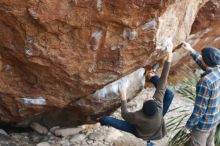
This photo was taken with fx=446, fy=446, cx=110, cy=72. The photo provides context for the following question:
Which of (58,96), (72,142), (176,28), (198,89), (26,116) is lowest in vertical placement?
(72,142)

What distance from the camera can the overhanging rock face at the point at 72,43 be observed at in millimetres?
5008

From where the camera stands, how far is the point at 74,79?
18.6ft

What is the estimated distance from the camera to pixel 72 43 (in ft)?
17.4

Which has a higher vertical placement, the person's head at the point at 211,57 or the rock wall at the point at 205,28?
the person's head at the point at 211,57

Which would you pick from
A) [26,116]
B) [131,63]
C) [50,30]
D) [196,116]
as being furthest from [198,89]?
[26,116]

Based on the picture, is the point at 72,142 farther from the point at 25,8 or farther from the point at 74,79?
the point at 25,8

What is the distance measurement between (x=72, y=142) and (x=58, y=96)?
109cm

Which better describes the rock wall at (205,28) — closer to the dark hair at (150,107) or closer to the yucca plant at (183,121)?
the yucca plant at (183,121)

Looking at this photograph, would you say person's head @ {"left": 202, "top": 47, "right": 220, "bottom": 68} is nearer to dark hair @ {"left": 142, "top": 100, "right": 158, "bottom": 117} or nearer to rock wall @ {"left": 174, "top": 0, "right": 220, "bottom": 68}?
dark hair @ {"left": 142, "top": 100, "right": 158, "bottom": 117}

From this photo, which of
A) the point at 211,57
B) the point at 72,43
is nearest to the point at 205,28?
the point at 211,57

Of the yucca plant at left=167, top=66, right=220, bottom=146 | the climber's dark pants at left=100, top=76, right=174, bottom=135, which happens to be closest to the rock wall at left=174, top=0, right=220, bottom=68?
the yucca plant at left=167, top=66, right=220, bottom=146

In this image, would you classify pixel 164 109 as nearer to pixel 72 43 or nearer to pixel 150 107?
pixel 150 107

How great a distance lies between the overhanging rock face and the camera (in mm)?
5008

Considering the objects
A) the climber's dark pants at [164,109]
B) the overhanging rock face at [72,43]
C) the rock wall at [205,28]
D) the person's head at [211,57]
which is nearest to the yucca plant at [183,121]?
the climber's dark pants at [164,109]
